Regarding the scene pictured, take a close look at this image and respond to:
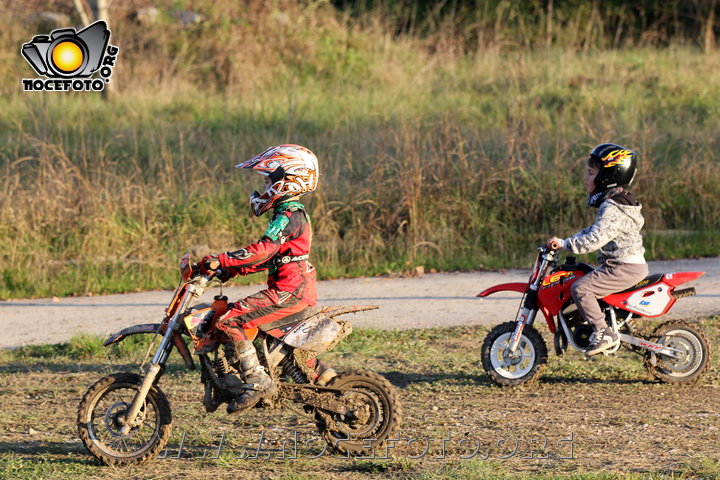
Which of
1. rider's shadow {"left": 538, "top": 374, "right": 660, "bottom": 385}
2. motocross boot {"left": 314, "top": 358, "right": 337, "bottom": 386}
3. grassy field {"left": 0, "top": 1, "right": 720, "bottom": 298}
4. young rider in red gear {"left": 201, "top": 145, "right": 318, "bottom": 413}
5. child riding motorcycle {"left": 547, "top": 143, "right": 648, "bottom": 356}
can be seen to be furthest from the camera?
grassy field {"left": 0, "top": 1, "right": 720, "bottom": 298}

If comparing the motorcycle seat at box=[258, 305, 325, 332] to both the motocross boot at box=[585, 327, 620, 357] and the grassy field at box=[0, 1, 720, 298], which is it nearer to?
the motocross boot at box=[585, 327, 620, 357]

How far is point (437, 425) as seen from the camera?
5.97 m

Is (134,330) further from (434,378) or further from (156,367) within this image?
(434,378)

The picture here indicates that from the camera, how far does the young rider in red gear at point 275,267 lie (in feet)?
17.3

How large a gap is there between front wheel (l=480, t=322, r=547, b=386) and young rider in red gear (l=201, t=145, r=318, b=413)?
1.88 meters

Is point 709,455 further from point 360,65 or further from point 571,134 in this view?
point 360,65

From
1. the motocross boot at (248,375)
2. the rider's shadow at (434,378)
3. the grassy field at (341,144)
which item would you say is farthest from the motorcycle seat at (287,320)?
the grassy field at (341,144)

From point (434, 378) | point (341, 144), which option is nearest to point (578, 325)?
point (434, 378)

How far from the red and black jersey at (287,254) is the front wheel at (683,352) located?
2778mm

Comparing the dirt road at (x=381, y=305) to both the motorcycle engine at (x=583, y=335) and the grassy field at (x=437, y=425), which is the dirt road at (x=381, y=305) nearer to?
the grassy field at (x=437, y=425)

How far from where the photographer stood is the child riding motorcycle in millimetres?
6504

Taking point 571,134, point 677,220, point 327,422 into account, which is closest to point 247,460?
point 327,422

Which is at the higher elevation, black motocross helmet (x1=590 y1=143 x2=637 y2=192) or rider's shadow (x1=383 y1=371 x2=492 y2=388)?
black motocross helmet (x1=590 y1=143 x2=637 y2=192)

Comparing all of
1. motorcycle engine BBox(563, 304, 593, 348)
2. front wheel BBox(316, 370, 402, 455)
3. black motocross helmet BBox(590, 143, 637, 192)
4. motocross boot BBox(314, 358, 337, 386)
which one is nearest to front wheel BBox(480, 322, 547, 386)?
motorcycle engine BBox(563, 304, 593, 348)
